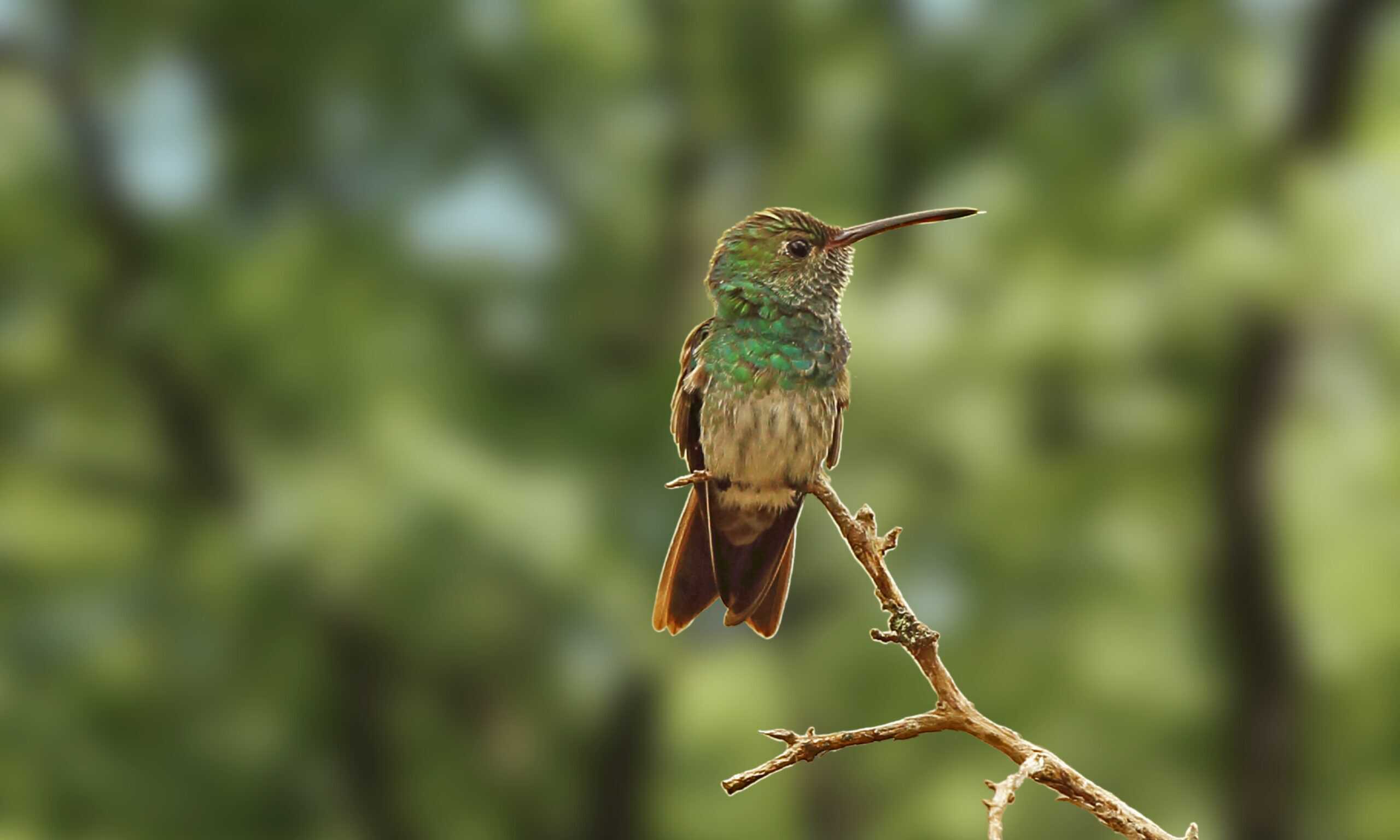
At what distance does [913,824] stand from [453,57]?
4280 millimetres

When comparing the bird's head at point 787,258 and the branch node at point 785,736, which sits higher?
the bird's head at point 787,258

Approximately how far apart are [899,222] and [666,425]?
4710mm

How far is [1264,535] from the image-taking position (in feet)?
19.8

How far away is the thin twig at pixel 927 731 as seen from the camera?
44.0 inches

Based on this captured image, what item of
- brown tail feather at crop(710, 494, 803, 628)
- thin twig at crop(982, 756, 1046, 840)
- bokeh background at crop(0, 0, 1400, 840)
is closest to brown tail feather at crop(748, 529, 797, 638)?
brown tail feather at crop(710, 494, 803, 628)

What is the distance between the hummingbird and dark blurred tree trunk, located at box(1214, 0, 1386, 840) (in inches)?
192

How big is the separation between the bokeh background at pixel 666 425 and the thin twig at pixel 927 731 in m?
4.53

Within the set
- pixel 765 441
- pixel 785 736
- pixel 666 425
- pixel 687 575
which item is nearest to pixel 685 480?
pixel 687 575

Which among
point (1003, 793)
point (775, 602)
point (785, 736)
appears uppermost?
point (775, 602)

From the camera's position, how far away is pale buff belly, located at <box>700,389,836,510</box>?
4.99 feet

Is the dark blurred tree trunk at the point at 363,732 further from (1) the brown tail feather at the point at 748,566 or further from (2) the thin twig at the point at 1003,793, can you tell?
(2) the thin twig at the point at 1003,793

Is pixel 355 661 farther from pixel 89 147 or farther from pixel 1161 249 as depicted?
pixel 1161 249

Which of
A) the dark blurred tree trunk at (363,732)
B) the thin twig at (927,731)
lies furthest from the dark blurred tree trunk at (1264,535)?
the thin twig at (927,731)

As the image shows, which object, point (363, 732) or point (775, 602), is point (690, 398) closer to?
point (775, 602)
